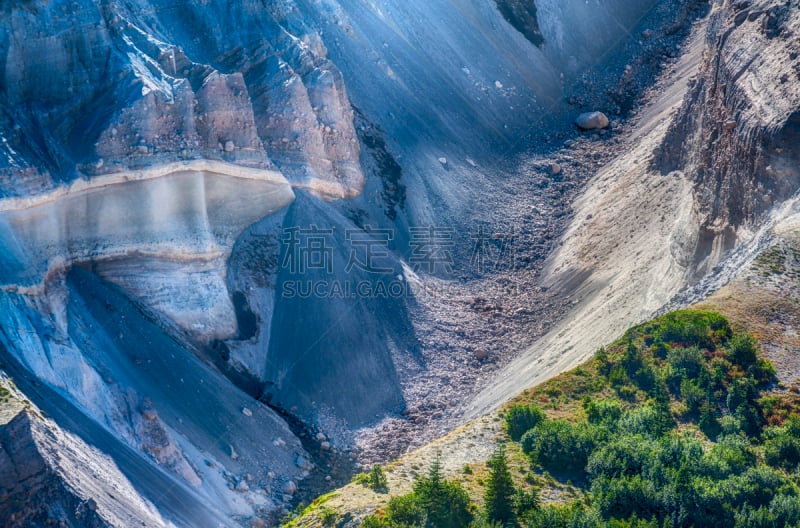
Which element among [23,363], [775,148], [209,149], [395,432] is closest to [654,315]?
[775,148]

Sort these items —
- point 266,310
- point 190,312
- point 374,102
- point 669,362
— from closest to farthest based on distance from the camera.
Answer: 1. point 669,362
2. point 190,312
3. point 266,310
4. point 374,102

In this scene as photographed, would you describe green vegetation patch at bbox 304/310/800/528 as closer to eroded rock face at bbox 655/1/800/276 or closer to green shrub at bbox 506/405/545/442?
green shrub at bbox 506/405/545/442

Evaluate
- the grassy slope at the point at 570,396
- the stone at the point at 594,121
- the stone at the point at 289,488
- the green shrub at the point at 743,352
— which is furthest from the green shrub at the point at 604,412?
the stone at the point at 594,121

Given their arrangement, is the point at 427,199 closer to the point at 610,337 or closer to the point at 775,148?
the point at 610,337

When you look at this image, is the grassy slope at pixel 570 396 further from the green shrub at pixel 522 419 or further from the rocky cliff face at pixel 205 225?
the rocky cliff face at pixel 205 225

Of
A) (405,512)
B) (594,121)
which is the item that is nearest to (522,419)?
(405,512)

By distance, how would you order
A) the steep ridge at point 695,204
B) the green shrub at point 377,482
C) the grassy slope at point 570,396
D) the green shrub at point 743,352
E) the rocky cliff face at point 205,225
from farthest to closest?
the steep ridge at point 695,204 → the rocky cliff face at point 205,225 → the green shrub at point 743,352 → the green shrub at point 377,482 → the grassy slope at point 570,396
